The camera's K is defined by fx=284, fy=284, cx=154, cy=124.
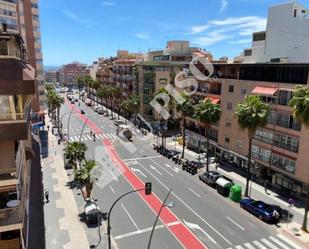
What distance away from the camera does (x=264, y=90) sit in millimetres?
41406

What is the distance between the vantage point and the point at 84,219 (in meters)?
32.9

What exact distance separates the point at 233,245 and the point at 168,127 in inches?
2152

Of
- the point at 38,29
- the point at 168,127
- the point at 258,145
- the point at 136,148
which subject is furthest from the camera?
the point at 168,127

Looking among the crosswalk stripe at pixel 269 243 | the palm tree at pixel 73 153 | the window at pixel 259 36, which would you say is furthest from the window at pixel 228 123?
the palm tree at pixel 73 153

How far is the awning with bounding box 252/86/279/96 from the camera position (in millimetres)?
39828

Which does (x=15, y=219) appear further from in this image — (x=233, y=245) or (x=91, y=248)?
(x=233, y=245)

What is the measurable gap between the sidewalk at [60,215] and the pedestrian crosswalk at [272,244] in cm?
1599

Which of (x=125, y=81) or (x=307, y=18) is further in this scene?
(x=125, y=81)

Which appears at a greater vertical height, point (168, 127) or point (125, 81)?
point (125, 81)

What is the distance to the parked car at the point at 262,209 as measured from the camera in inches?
1276

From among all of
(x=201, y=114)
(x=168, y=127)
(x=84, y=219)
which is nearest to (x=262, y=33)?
(x=201, y=114)

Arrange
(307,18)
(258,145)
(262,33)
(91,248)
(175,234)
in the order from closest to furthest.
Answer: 1. (91,248)
2. (175,234)
3. (258,145)
4. (307,18)
5. (262,33)

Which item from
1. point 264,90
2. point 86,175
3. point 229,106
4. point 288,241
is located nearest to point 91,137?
point 229,106

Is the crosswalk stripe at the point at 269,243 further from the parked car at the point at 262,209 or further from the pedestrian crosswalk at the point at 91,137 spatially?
the pedestrian crosswalk at the point at 91,137
